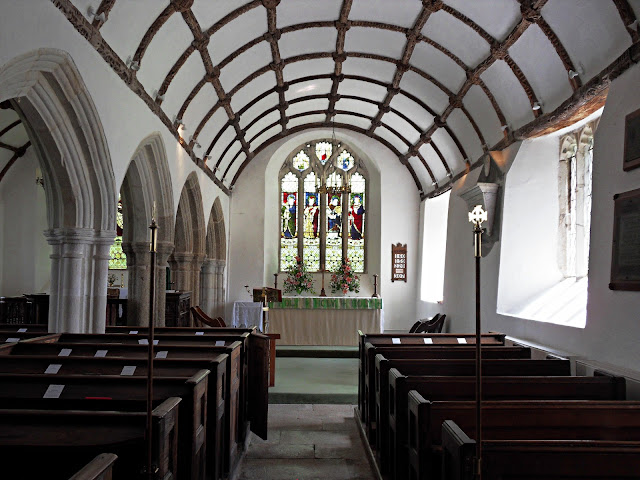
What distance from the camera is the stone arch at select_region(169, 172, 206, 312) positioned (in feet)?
32.9

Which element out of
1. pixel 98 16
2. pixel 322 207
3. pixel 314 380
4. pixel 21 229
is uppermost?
pixel 98 16

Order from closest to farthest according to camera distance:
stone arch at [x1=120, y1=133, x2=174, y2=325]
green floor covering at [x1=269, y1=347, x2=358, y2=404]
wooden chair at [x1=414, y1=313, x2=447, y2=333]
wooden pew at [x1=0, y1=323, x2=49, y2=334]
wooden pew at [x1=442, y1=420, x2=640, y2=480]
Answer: wooden pew at [x1=442, y1=420, x2=640, y2=480]
wooden pew at [x1=0, y1=323, x2=49, y2=334]
green floor covering at [x1=269, y1=347, x2=358, y2=404]
stone arch at [x1=120, y1=133, x2=174, y2=325]
wooden chair at [x1=414, y1=313, x2=447, y2=333]

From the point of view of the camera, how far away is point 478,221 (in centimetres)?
233

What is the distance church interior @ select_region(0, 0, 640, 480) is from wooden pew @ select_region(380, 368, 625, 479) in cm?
1

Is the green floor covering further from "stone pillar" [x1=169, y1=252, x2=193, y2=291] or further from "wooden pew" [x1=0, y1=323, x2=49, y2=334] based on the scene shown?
"wooden pew" [x1=0, y1=323, x2=49, y2=334]

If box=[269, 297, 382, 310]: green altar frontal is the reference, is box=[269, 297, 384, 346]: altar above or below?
below

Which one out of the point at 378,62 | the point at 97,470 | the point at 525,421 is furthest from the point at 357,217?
the point at 97,470

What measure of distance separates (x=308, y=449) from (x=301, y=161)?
30.2 feet

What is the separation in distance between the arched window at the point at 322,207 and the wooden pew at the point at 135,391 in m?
10.1

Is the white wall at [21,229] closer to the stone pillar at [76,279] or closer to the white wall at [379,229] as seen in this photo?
the white wall at [379,229]

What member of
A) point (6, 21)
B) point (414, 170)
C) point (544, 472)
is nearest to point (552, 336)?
point (544, 472)

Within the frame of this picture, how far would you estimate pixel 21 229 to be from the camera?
1105cm

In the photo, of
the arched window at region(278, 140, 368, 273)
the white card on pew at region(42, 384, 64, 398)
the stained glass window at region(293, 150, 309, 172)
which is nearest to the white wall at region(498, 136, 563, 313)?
the white card on pew at region(42, 384, 64, 398)

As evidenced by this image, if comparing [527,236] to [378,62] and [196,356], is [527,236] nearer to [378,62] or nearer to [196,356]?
[378,62]
